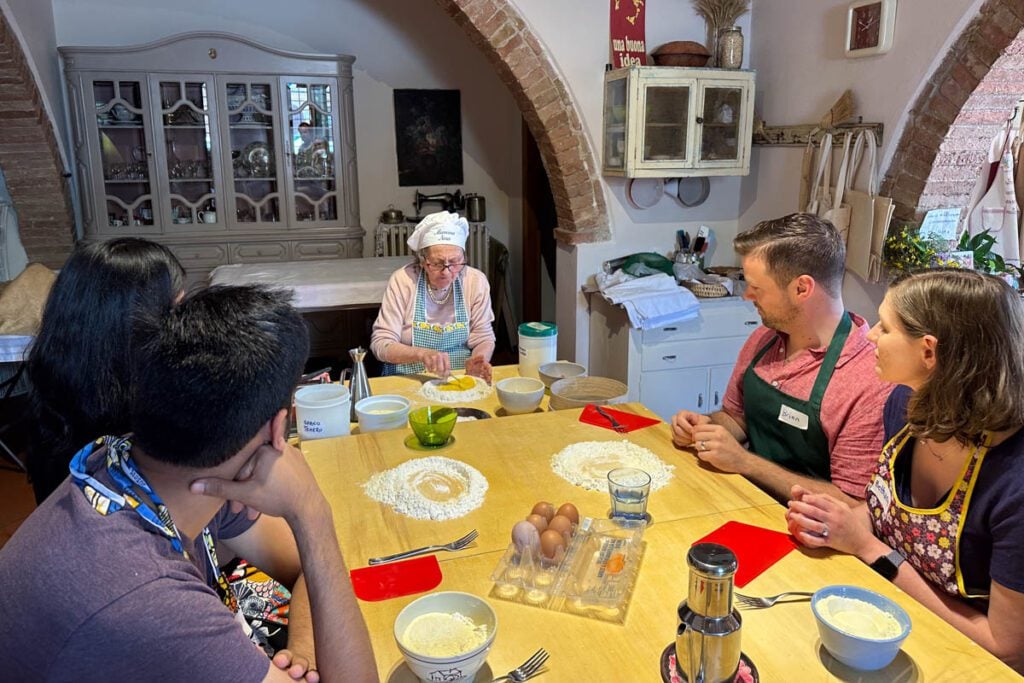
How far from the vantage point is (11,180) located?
4.64 meters

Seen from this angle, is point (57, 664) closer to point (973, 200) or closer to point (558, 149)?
point (558, 149)

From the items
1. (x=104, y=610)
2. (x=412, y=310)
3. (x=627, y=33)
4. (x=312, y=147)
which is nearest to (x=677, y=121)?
(x=627, y=33)

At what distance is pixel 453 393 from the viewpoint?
7.30ft

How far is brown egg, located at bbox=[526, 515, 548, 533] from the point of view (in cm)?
130

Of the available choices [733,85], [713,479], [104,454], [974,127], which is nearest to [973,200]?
[974,127]

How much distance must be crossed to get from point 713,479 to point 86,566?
1.22 m

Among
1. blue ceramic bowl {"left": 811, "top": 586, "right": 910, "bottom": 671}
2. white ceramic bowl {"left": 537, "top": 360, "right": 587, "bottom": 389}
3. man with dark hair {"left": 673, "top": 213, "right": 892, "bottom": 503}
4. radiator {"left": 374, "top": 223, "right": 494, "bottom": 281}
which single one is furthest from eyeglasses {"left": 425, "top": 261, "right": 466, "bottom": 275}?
radiator {"left": 374, "top": 223, "right": 494, "bottom": 281}

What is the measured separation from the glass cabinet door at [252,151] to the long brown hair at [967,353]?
4960 millimetres

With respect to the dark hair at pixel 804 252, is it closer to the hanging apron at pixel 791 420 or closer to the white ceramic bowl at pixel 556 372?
the hanging apron at pixel 791 420

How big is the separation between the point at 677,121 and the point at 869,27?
3.06 ft

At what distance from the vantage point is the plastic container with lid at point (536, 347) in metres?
2.30

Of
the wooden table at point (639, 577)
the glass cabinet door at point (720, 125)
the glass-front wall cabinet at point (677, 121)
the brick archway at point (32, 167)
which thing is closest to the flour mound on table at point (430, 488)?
the wooden table at point (639, 577)

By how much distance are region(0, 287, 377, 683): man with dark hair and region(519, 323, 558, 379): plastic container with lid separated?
1.35 m

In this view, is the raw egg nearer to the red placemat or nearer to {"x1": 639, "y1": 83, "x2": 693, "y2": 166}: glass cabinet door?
the red placemat
